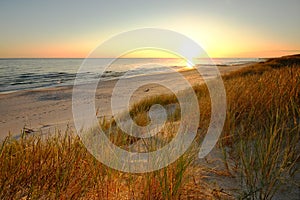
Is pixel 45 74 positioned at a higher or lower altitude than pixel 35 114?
higher

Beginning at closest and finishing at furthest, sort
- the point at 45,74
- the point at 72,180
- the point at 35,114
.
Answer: the point at 72,180 → the point at 35,114 → the point at 45,74

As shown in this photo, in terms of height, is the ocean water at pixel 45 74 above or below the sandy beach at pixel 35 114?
above

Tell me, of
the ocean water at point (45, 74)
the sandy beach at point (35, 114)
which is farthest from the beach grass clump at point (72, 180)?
the ocean water at point (45, 74)

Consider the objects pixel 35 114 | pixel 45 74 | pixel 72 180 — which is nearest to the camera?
pixel 72 180

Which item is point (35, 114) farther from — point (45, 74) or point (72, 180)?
point (45, 74)

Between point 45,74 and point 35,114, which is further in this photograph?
point 45,74

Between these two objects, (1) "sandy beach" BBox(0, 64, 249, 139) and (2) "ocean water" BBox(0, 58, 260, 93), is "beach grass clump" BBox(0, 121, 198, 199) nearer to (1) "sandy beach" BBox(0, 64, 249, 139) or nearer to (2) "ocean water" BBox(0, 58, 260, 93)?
(1) "sandy beach" BBox(0, 64, 249, 139)

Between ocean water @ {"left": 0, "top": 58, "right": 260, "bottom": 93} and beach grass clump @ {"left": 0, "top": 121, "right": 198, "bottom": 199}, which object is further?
ocean water @ {"left": 0, "top": 58, "right": 260, "bottom": 93}

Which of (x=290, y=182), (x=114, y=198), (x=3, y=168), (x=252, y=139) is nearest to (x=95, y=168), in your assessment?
(x=114, y=198)

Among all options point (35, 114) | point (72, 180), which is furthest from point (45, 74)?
point (72, 180)

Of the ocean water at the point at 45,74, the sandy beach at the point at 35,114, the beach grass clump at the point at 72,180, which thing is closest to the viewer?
the beach grass clump at the point at 72,180

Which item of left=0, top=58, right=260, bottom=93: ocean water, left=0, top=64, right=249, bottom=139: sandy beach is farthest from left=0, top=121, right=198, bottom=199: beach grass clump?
left=0, top=58, right=260, bottom=93: ocean water

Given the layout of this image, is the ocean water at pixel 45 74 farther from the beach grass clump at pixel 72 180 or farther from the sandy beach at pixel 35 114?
the beach grass clump at pixel 72 180

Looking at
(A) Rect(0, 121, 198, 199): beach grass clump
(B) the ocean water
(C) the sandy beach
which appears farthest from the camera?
(B) the ocean water
